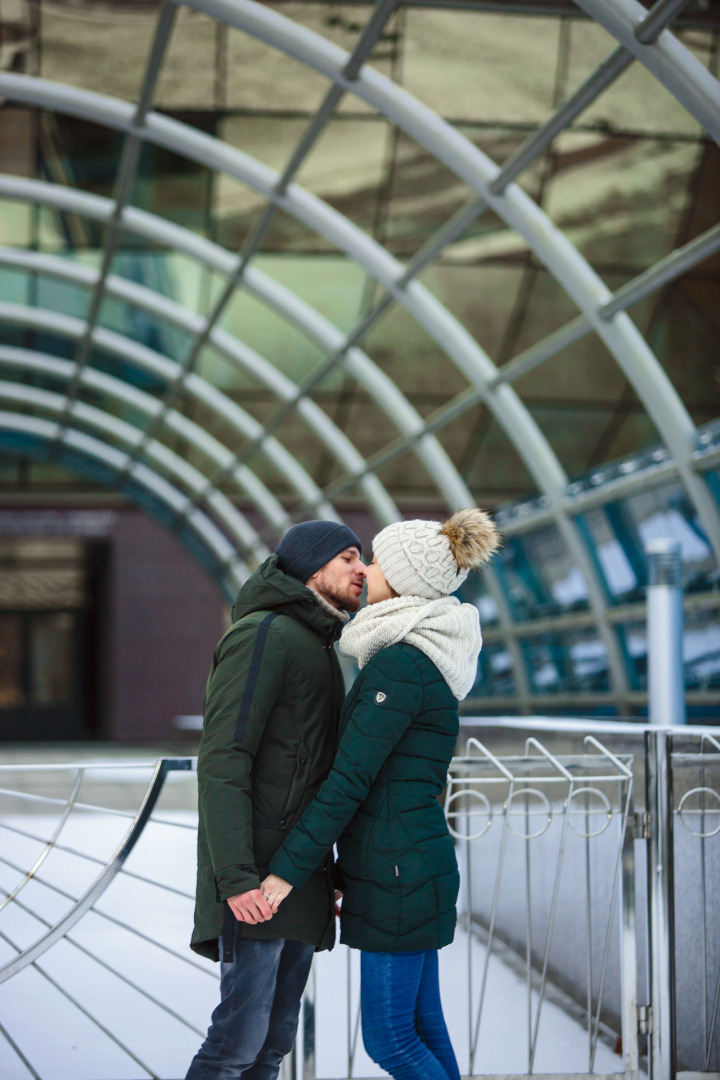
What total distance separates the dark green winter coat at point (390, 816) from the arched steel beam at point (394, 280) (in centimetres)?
819

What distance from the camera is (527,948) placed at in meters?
4.38

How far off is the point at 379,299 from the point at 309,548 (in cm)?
1315

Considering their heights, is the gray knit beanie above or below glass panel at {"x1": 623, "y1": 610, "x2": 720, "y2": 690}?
below

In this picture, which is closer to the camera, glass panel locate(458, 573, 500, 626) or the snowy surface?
the snowy surface

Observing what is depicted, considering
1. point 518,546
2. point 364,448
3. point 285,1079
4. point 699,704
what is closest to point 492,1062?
point 285,1079

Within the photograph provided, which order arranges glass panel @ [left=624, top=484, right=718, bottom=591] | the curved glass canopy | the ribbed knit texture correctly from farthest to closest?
the curved glass canopy
glass panel @ [left=624, top=484, right=718, bottom=591]
the ribbed knit texture

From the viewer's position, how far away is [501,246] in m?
19.9

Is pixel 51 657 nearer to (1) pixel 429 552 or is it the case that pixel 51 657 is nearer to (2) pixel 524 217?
(2) pixel 524 217

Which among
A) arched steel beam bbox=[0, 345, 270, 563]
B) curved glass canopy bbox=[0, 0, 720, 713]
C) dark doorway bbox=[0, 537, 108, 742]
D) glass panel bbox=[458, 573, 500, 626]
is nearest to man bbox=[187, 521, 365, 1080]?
curved glass canopy bbox=[0, 0, 720, 713]

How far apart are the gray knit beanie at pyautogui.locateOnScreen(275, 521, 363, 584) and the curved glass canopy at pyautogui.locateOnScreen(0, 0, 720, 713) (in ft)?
20.8

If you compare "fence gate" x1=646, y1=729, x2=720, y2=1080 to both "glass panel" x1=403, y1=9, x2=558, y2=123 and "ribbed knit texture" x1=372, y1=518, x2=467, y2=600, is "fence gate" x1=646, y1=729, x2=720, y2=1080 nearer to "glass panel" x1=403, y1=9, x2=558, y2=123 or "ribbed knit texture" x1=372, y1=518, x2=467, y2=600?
"ribbed knit texture" x1=372, y1=518, x2=467, y2=600

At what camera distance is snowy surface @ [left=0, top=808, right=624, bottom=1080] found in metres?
4.90

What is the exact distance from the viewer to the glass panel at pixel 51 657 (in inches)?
1012

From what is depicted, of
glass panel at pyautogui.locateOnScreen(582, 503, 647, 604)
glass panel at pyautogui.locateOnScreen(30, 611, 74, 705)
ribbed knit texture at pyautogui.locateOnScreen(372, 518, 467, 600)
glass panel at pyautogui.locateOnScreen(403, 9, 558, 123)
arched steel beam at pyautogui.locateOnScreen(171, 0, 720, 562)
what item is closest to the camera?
ribbed knit texture at pyautogui.locateOnScreen(372, 518, 467, 600)
